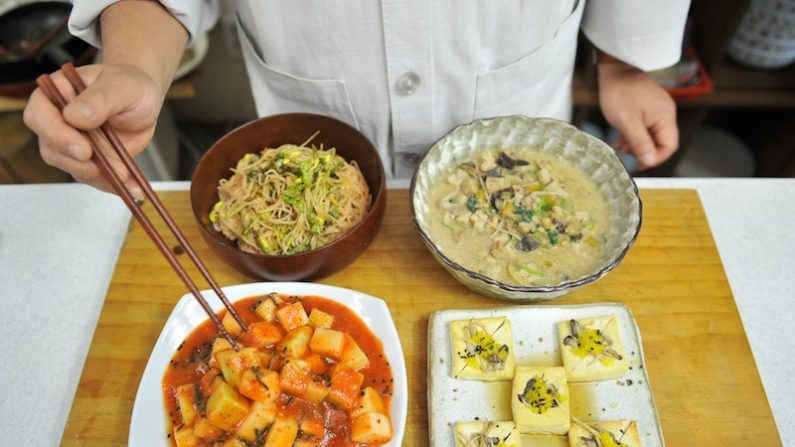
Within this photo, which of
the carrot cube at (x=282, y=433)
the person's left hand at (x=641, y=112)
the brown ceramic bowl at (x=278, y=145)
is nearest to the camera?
the carrot cube at (x=282, y=433)

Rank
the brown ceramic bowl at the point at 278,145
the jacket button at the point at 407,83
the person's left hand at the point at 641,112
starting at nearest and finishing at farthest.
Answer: the brown ceramic bowl at the point at 278,145 → the jacket button at the point at 407,83 → the person's left hand at the point at 641,112

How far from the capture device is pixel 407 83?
174 centimetres

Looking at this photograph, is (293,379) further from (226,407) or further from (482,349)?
(482,349)

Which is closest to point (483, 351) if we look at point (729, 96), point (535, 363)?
point (535, 363)

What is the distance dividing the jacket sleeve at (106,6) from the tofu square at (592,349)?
1.47 m

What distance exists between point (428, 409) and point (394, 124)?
0.94 meters

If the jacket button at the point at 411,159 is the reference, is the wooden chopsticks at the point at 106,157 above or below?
above

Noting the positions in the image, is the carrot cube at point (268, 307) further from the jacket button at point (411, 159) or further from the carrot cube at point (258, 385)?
the jacket button at point (411, 159)

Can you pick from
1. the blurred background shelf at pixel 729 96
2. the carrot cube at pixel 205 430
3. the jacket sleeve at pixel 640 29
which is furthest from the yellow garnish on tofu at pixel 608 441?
the blurred background shelf at pixel 729 96

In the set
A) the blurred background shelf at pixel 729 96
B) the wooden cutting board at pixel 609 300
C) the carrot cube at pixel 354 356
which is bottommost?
the blurred background shelf at pixel 729 96

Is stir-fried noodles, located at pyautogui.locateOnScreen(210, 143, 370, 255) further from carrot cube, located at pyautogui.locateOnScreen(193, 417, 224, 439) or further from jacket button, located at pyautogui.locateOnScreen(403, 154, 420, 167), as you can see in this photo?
carrot cube, located at pyautogui.locateOnScreen(193, 417, 224, 439)

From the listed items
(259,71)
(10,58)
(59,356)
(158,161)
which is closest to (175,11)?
(259,71)

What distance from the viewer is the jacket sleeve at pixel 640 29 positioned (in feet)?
5.96

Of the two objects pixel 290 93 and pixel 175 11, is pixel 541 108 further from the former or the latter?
pixel 175 11
